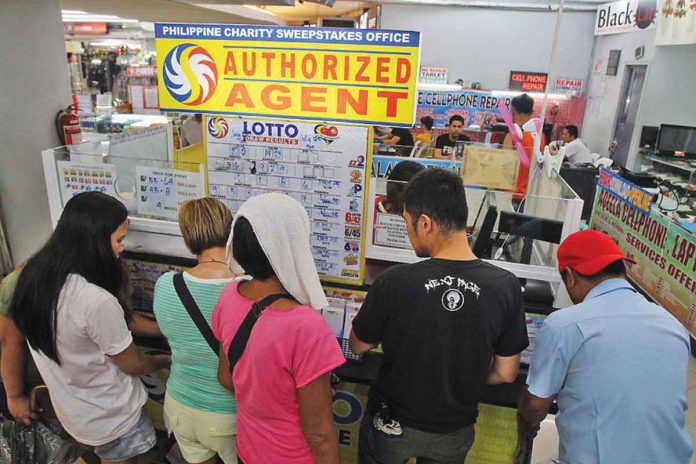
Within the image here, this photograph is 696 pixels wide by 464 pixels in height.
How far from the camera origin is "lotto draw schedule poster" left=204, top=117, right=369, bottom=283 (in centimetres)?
236

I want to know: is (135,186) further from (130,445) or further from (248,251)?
(248,251)

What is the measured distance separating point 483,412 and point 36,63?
4549 mm

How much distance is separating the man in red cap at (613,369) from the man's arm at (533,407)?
1.8 inches

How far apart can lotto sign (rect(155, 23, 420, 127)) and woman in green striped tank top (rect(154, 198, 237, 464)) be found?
32.6 inches

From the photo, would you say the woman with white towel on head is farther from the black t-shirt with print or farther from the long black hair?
the long black hair

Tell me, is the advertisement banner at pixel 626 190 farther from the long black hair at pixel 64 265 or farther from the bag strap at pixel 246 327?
the long black hair at pixel 64 265

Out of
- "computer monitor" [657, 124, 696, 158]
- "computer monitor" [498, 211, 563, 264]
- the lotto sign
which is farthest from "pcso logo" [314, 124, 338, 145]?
"computer monitor" [657, 124, 696, 158]

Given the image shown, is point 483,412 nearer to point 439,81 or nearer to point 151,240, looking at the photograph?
point 151,240

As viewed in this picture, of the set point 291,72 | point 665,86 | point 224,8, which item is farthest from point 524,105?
point 224,8

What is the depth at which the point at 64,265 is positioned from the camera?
1.78 meters

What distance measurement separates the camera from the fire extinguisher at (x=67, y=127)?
4.56 meters

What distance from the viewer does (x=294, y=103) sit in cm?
251

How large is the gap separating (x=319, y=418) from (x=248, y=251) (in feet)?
1.72

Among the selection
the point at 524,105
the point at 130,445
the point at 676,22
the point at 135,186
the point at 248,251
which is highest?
the point at 676,22
